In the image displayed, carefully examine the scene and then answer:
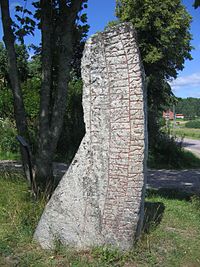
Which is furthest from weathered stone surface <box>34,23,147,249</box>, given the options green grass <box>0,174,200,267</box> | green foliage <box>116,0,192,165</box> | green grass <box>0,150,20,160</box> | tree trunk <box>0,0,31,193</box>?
green foliage <box>116,0,192,165</box>

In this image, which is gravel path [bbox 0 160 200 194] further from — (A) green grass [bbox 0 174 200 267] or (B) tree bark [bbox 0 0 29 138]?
(A) green grass [bbox 0 174 200 267]

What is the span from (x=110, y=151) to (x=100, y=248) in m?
1.04

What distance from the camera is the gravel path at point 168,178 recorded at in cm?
1015

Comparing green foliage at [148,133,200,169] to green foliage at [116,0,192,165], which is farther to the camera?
green foliage at [116,0,192,165]

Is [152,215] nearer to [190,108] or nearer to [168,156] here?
[168,156]

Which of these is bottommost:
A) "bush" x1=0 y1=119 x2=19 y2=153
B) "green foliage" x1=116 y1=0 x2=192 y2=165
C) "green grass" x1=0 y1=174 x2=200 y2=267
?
"green grass" x1=0 y1=174 x2=200 y2=267

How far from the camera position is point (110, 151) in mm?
4527

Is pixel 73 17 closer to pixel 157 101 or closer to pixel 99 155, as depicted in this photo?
pixel 99 155

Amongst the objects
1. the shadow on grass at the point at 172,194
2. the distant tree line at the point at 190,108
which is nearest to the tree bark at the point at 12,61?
the shadow on grass at the point at 172,194

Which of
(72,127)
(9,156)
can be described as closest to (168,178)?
(72,127)

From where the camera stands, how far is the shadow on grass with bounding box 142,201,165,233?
5.33m

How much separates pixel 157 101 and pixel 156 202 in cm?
1261

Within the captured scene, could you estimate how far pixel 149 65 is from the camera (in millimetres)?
18875

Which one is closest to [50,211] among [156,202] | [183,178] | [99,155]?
[99,155]
